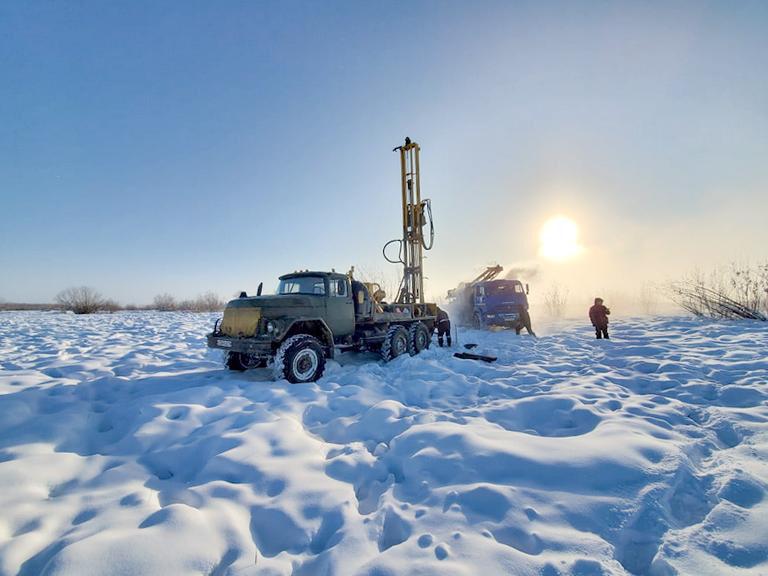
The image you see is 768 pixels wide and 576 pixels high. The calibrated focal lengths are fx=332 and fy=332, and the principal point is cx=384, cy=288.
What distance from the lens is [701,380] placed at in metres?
5.16

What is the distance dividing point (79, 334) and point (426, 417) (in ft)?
42.7

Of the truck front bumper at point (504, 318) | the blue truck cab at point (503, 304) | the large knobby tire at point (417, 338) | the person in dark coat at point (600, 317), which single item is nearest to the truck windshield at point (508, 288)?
the blue truck cab at point (503, 304)

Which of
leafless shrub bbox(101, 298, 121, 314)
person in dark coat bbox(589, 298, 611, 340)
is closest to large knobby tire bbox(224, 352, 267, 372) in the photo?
person in dark coat bbox(589, 298, 611, 340)

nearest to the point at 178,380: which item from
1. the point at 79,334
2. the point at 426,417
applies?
the point at 426,417

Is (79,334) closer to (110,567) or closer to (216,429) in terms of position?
(216,429)

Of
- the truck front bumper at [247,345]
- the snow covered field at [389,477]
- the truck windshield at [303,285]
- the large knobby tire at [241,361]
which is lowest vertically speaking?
the snow covered field at [389,477]

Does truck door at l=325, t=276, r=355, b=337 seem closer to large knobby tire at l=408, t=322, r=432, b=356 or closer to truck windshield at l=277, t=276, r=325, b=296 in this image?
truck windshield at l=277, t=276, r=325, b=296

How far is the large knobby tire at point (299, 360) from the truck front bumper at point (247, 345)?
23 centimetres

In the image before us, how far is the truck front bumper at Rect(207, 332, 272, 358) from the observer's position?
19.9 feet

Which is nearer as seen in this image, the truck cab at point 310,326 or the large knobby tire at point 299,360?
the large knobby tire at point 299,360

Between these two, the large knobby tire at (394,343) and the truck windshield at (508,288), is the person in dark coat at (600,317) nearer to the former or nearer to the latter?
the truck windshield at (508,288)

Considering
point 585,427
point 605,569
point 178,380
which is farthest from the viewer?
point 178,380

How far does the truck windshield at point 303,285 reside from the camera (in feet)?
24.6

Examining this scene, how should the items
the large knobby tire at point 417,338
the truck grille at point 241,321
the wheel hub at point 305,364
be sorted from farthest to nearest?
the large knobby tire at point 417,338 → the truck grille at point 241,321 → the wheel hub at point 305,364
